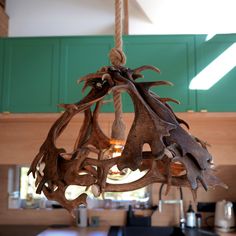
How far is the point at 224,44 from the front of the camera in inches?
98.4

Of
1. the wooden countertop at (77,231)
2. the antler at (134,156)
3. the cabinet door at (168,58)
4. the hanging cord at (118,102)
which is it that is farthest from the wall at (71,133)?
the antler at (134,156)

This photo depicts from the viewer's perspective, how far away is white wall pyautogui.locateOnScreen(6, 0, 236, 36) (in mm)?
2893

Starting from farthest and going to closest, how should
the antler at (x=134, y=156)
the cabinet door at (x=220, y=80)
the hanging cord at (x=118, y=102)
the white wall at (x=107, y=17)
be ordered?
the white wall at (x=107, y=17)
the cabinet door at (x=220, y=80)
the hanging cord at (x=118, y=102)
the antler at (x=134, y=156)

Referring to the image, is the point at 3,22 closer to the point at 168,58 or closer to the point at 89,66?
the point at 89,66

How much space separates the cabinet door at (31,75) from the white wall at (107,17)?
506 mm

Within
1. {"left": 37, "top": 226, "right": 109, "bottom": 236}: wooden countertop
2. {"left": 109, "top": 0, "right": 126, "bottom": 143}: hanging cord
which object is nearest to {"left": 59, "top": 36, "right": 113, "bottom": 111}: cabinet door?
{"left": 37, "top": 226, "right": 109, "bottom": 236}: wooden countertop

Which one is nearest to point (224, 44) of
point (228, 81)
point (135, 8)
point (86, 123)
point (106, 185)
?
point (228, 81)

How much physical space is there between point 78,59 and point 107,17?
0.76 metres

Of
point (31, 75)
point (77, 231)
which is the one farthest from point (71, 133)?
point (77, 231)

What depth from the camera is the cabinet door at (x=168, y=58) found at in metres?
2.49

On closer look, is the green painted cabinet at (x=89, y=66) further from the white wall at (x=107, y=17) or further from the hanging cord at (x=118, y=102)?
the hanging cord at (x=118, y=102)

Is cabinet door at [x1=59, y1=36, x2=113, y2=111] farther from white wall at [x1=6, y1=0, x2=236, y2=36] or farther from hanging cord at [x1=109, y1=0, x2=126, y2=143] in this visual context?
hanging cord at [x1=109, y1=0, x2=126, y2=143]

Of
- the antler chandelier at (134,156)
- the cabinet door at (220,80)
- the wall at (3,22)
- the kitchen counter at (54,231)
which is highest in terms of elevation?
the wall at (3,22)

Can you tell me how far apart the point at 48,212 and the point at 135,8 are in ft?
6.84
